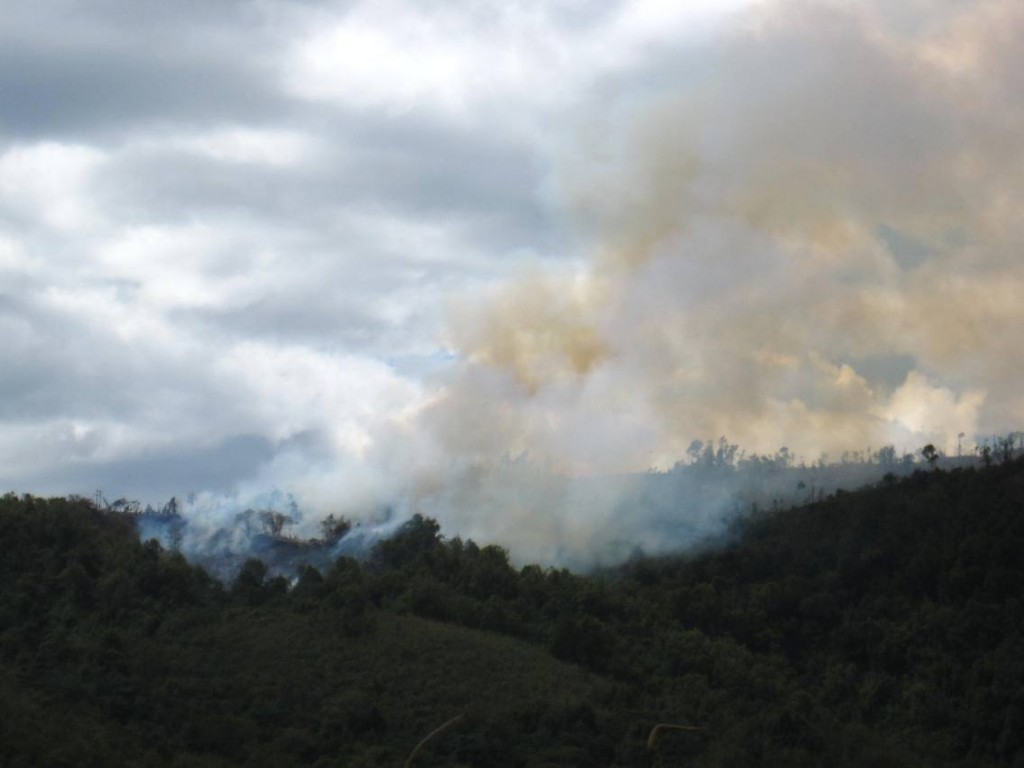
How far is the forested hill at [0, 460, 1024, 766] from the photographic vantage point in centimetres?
6431

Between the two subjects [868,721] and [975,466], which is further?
[975,466]

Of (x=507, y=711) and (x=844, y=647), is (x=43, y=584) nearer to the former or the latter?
(x=507, y=711)

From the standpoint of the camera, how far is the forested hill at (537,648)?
211ft

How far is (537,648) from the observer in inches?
3059

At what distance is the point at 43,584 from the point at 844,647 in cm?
4586

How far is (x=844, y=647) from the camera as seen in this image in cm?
8450

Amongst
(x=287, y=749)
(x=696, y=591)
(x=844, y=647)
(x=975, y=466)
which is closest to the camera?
(x=287, y=749)

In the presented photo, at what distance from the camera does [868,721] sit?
77.6m

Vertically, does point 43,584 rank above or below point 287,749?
above

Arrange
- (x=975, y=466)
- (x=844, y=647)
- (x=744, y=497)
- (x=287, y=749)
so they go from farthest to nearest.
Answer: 1. (x=744, y=497)
2. (x=975, y=466)
3. (x=844, y=647)
4. (x=287, y=749)

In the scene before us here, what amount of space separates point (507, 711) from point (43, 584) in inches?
1011

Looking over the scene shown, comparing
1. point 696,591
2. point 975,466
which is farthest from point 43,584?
point 975,466

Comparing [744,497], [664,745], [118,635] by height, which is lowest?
[664,745]

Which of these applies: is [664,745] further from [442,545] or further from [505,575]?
[442,545]
